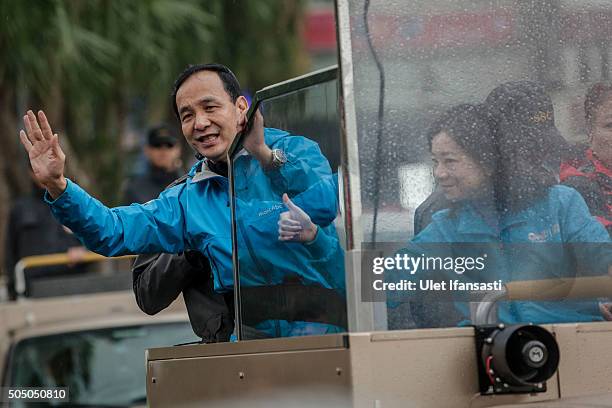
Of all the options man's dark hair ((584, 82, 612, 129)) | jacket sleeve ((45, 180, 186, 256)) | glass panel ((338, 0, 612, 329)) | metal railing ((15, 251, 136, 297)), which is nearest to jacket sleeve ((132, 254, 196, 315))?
jacket sleeve ((45, 180, 186, 256))

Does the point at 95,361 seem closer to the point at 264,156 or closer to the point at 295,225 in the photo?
the point at 264,156

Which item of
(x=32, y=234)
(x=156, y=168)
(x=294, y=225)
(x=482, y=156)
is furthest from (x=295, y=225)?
(x=32, y=234)

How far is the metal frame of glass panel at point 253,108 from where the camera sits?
3.84 meters

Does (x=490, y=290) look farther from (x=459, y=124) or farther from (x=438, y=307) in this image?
(x=459, y=124)

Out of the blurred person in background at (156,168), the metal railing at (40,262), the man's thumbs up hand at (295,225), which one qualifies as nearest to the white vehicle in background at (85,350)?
the metal railing at (40,262)

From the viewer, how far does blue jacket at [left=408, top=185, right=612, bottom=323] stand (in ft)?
12.5

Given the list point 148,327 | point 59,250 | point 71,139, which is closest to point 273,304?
point 148,327

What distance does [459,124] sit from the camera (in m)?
3.87

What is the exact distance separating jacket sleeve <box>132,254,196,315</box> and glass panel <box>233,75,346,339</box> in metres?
0.50

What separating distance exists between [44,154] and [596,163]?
161 centimetres

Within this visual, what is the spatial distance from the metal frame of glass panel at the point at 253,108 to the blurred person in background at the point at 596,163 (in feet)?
2.39

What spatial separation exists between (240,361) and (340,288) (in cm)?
38

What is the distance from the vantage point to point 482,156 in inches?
153

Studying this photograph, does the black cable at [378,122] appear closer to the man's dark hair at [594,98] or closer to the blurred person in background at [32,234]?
the man's dark hair at [594,98]
